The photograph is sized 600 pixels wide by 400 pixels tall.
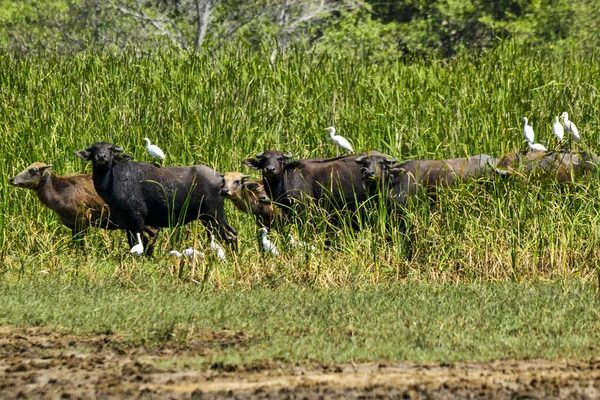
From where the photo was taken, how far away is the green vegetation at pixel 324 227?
716 cm

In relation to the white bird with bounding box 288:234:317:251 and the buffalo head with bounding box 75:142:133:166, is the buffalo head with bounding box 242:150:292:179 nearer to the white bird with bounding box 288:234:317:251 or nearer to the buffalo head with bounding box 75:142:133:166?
the buffalo head with bounding box 75:142:133:166

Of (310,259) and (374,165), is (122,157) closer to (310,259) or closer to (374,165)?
(374,165)

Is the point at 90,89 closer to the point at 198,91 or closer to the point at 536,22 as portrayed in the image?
the point at 198,91

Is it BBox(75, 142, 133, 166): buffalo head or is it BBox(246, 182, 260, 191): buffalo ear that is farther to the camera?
BBox(246, 182, 260, 191): buffalo ear

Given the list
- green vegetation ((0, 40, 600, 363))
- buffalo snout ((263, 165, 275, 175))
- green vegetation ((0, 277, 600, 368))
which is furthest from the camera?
buffalo snout ((263, 165, 275, 175))

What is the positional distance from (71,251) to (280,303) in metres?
3.84

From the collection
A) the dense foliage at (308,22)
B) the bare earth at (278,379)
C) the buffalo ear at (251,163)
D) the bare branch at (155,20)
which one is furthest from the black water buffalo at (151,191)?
the bare branch at (155,20)

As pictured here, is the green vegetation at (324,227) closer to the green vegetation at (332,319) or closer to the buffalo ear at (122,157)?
the green vegetation at (332,319)

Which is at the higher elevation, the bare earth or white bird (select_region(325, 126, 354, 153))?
the bare earth

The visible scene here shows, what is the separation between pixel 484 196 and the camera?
402 inches

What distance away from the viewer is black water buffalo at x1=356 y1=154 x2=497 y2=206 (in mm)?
10586

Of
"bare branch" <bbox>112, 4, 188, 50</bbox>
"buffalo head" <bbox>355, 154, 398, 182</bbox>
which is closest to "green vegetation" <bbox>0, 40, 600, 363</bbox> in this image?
"buffalo head" <bbox>355, 154, 398, 182</bbox>

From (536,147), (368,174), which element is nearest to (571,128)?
(536,147)

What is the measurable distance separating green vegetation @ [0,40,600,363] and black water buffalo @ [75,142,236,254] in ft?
0.81
